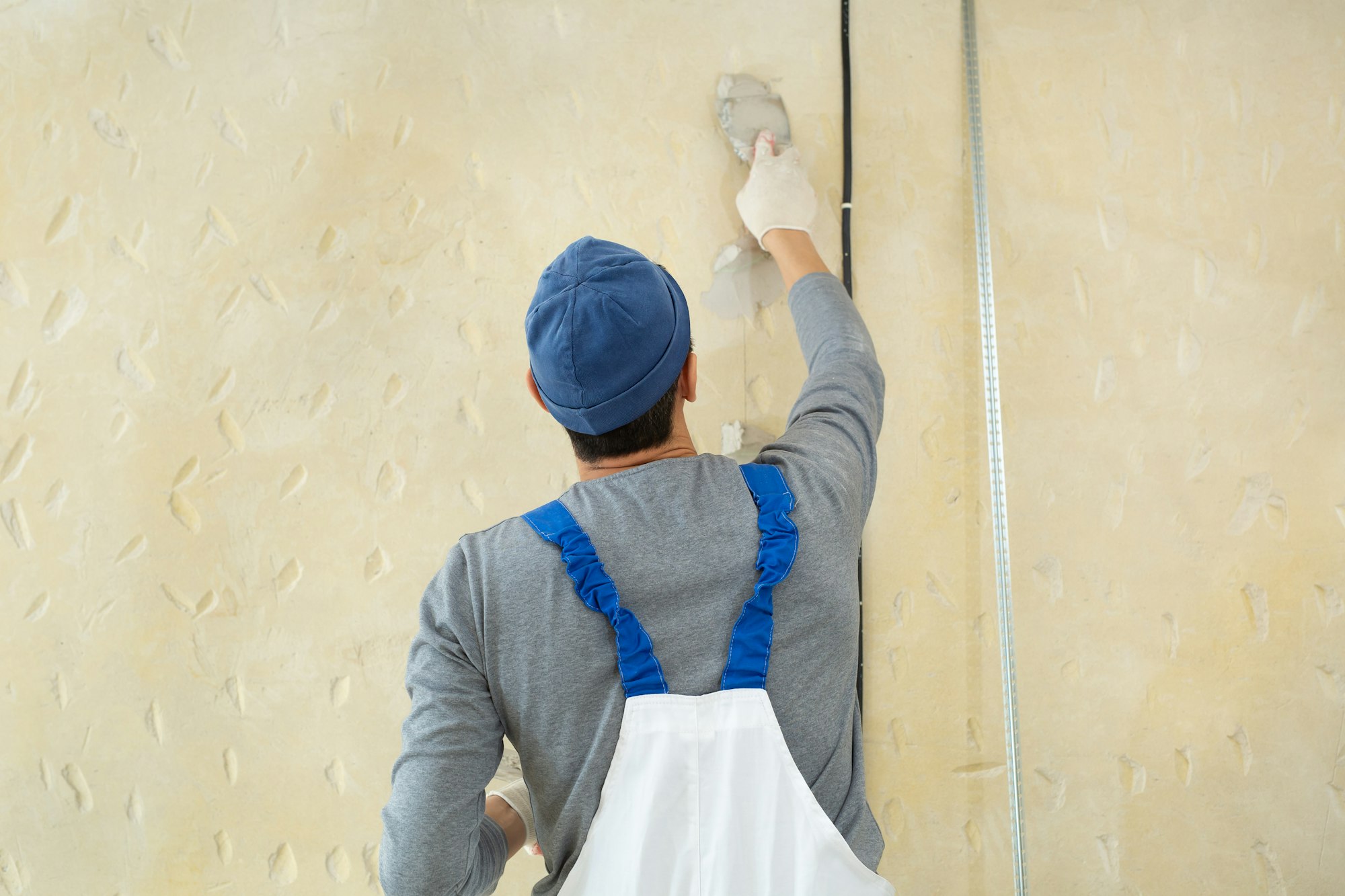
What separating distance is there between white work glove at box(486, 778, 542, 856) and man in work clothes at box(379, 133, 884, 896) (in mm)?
159

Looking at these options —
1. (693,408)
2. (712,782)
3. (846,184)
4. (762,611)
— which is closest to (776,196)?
(846,184)

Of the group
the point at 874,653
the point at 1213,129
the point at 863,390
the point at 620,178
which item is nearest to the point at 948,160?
the point at 1213,129

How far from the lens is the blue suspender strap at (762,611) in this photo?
40.6 inches

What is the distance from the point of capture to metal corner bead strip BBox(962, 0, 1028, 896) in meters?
1.70

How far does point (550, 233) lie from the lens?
5.78ft

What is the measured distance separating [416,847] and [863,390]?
80 cm

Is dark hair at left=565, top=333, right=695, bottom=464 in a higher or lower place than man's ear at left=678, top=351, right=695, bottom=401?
lower

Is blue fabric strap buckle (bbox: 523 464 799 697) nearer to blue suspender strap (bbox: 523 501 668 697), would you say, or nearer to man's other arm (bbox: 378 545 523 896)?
blue suspender strap (bbox: 523 501 668 697)

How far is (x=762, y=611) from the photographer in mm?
1033

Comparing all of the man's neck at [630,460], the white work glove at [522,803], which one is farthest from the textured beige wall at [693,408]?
the man's neck at [630,460]

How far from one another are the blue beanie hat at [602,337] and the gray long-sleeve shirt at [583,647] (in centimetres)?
9

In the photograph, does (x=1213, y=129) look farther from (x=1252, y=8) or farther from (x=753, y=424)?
(x=753, y=424)

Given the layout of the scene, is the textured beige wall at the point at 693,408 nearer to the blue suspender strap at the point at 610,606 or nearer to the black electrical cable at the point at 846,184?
the black electrical cable at the point at 846,184

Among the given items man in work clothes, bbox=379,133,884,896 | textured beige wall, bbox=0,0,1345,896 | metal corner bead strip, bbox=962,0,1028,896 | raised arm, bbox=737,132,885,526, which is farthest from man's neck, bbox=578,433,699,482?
metal corner bead strip, bbox=962,0,1028,896
